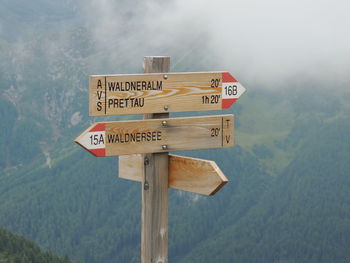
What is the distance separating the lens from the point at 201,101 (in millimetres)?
12297

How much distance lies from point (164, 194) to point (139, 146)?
3.38 ft

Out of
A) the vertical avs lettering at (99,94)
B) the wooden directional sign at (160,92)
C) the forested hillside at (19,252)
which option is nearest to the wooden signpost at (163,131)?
the wooden directional sign at (160,92)

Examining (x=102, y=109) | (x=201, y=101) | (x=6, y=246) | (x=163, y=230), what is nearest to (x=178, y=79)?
(x=201, y=101)

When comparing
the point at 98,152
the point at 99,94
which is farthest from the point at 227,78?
the point at 98,152

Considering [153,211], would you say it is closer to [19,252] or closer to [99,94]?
[99,94]

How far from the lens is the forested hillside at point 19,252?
483 feet

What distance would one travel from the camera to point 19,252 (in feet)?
499

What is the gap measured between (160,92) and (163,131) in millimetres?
638

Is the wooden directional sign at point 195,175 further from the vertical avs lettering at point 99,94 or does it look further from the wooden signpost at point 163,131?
the vertical avs lettering at point 99,94

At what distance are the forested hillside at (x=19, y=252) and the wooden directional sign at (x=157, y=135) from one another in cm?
13765

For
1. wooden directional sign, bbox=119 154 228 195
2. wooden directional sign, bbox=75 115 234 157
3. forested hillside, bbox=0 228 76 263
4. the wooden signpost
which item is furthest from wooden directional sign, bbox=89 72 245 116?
forested hillside, bbox=0 228 76 263

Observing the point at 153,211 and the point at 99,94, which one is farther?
the point at 153,211

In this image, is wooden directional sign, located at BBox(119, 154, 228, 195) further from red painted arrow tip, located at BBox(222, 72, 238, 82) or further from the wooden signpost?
red painted arrow tip, located at BBox(222, 72, 238, 82)

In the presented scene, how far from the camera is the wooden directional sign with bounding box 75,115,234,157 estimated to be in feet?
37.2
